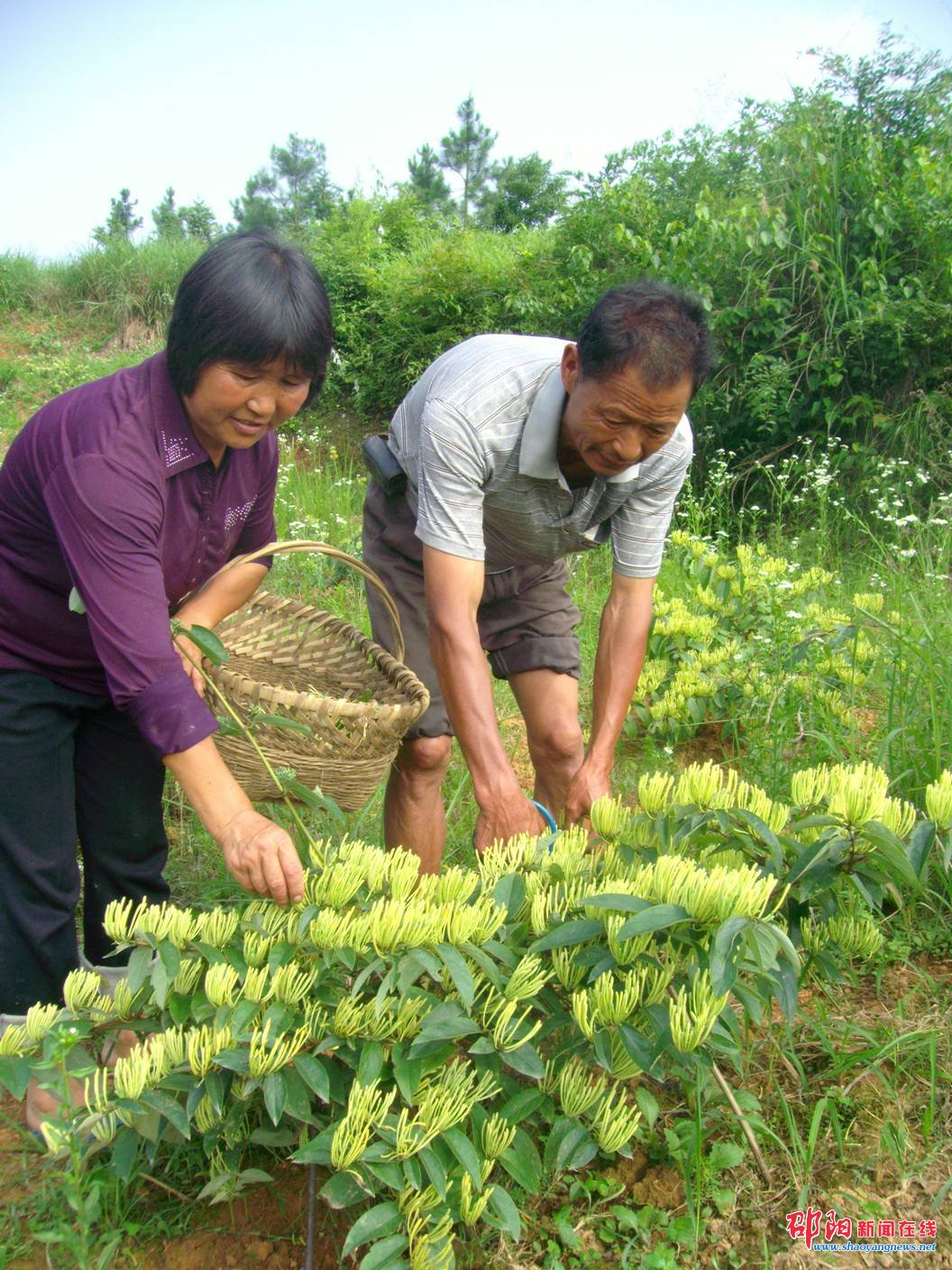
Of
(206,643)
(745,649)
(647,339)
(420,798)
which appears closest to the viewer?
(206,643)

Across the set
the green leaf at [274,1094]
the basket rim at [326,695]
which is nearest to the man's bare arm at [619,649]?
the basket rim at [326,695]

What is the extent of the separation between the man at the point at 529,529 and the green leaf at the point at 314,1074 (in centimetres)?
70

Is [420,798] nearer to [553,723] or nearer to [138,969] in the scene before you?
[553,723]

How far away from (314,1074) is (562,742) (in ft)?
5.27

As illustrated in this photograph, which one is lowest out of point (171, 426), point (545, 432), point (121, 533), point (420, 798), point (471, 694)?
point (420, 798)

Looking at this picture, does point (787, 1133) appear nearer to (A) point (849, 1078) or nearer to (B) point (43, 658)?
(A) point (849, 1078)

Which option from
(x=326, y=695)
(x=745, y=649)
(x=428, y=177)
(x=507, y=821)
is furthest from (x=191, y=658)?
(x=428, y=177)

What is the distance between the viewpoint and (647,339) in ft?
6.94

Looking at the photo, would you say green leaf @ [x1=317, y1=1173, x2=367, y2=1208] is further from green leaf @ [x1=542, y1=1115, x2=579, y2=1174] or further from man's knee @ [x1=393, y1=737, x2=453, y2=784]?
man's knee @ [x1=393, y1=737, x2=453, y2=784]

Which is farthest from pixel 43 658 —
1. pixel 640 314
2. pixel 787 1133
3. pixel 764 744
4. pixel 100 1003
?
pixel 764 744

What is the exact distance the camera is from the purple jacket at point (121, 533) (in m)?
1.66

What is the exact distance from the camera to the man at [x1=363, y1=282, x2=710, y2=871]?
7.09ft

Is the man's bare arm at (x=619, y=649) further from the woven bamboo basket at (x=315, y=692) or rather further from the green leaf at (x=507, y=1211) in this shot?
the green leaf at (x=507, y=1211)

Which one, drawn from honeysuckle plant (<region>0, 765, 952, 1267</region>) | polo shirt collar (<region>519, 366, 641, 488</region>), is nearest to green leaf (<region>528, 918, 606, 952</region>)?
honeysuckle plant (<region>0, 765, 952, 1267</region>)
